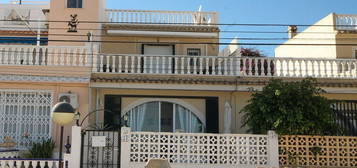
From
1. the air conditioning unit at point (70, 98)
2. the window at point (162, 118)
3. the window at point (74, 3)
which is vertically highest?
the window at point (74, 3)

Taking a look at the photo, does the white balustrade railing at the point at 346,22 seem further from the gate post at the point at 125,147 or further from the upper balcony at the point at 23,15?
the upper balcony at the point at 23,15

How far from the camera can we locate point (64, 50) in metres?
13.4

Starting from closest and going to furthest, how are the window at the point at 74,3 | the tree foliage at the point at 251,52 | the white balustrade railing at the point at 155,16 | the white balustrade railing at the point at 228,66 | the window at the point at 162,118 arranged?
the white balustrade railing at the point at 228,66 → the window at the point at 162,118 → the window at the point at 74,3 → the white balustrade railing at the point at 155,16 → the tree foliage at the point at 251,52

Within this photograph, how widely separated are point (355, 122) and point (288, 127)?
5180 mm

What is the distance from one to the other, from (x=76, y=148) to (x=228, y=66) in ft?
21.7

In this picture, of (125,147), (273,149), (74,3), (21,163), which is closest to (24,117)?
(21,163)

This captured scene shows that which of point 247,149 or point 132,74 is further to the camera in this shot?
point 132,74

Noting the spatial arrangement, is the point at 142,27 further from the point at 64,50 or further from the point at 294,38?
the point at 294,38

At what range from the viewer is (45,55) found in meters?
13.4

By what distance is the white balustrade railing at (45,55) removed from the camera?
13.2m

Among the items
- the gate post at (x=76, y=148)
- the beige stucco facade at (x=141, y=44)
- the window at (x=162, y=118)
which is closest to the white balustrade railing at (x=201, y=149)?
the gate post at (x=76, y=148)

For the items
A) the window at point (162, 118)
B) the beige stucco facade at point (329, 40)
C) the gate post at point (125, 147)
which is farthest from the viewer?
the beige stucco facade at point (329, 40)

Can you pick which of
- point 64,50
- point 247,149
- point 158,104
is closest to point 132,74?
point 158,104

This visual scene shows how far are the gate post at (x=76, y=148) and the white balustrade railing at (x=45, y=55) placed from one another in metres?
3.67
